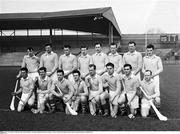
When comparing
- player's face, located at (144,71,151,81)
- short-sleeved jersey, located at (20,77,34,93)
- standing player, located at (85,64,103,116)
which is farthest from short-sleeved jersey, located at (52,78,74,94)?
player's face, located at (144,71,151,81)

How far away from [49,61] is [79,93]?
3.93 ft

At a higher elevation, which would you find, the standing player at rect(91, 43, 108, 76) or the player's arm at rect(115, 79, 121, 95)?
the standing player at rect(91, 43, 108, 76)

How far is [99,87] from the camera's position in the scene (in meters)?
4.98

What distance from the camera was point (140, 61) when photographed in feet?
17.7

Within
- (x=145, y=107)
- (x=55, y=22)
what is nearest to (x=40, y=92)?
(x=145, y=107)

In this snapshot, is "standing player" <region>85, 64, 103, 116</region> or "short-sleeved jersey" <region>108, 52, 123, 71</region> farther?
"short-sleeved jersey" <region>108, 52, 123, 71</region>

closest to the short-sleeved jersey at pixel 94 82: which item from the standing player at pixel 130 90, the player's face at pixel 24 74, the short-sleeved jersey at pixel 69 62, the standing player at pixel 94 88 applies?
the standing player at pixel 94 88

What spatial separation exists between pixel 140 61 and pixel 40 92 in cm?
217

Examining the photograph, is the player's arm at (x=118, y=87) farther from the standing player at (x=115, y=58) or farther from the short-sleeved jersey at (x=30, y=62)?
the short-sleeved jersey at (x=30, y=62)

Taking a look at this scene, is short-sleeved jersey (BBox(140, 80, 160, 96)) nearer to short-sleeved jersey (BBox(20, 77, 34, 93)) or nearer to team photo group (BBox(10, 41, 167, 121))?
team photo group (BBox(10, 41, 167, 121))

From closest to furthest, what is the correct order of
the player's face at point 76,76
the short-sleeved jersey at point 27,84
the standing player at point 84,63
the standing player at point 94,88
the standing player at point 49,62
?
the standing player at point 94,88, the player's face at point 76,76, the short-sleeved jersey at point 27,84, the standing player at point 84,63, the standing player at point 49,62

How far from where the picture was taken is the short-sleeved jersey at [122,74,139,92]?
16.2 ft

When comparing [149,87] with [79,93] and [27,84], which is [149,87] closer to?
[79,93]

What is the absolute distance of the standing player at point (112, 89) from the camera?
484cm
